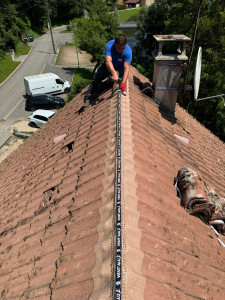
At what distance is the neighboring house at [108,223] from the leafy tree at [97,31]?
2519 cm

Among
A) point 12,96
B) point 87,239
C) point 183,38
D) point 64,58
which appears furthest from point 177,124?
point 64,58

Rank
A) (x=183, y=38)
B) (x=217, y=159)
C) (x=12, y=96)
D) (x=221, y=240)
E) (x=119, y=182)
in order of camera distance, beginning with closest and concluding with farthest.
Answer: (x=119, y=182) → (x=221, y=240) → (x=183, y=38) → (x=217, y=159) → (x=12, y=96)

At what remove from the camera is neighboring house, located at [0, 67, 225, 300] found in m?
2.26

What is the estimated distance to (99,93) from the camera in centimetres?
610

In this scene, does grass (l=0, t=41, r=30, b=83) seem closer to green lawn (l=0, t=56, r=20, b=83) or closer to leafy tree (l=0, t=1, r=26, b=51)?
green lawn (l=0, t=56, r=20, b=83)

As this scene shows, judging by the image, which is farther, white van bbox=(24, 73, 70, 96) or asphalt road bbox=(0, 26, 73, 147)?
white van bbox=(24, 73, 70, 96)

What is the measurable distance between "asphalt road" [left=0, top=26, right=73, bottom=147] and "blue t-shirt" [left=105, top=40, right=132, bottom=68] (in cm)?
1633

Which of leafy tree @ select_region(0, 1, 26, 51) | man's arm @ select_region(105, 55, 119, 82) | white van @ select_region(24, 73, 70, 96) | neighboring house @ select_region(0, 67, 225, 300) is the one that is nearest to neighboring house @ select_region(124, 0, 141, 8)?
leafy tree @ select_region(0, 1, 26, 51)

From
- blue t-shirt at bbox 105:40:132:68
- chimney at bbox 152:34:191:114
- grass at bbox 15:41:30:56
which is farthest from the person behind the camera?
grass at bbox 15:41:30:56

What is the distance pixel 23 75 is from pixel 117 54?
3054 centimetres

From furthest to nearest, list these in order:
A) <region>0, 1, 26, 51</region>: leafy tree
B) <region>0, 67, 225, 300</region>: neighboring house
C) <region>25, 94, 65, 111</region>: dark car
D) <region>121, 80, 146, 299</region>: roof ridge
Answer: <region>0, 1, 26, 51</region>: leafy tree, <region>25, 94, 65, 111</region>: dark car, <region>0, 67, 225, 300</region>: neighboring house, <region>121, 80, 146, 299</region>: roof ridge

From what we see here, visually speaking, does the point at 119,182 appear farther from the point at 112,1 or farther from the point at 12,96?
the point at 112,1

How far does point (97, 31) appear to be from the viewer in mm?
Result: 31031

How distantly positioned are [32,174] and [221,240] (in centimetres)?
363
